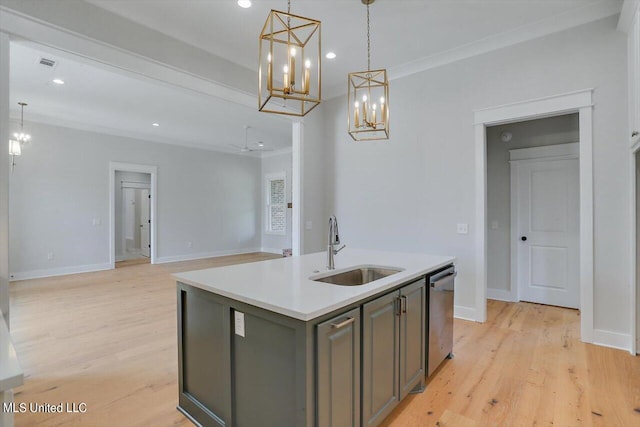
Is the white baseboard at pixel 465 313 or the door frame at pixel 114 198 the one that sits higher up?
the door frame at pixel 114 198

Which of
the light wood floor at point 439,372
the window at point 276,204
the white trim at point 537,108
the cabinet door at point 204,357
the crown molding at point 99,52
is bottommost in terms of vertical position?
the light wood floor at point 439,372

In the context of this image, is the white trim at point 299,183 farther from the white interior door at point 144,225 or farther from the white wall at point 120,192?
the white interior door at point 144,225

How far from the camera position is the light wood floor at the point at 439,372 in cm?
200

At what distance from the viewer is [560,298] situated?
4.21 m

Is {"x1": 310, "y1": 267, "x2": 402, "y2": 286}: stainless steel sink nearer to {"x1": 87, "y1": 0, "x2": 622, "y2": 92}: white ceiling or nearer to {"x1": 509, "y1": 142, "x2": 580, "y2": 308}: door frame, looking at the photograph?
{"x1": 87, "y1": 0, "x2": 622, "y2": 92}: white ceiling

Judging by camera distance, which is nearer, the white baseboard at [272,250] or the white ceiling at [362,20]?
the white ceiling at [362,20]

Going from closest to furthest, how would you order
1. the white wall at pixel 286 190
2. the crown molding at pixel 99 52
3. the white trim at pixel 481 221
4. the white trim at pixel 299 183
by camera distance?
the crown molding at pixel 99 52 → the white trim at pixel 481 221 → the white trim at pixel 299 183 → the white wall at pixel 286 190

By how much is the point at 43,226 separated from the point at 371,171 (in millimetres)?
6312

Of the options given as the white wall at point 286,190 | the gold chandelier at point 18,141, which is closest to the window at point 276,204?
the white wall at point 286,190

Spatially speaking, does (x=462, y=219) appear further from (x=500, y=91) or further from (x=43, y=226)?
(x=43, y=226)

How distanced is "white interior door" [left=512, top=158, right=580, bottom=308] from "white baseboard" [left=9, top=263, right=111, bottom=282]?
26.1ft

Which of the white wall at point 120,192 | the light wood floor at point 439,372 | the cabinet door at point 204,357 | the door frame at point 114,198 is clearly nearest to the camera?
the cabinet door at point 204,357

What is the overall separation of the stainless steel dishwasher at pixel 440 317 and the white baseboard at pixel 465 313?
112cm

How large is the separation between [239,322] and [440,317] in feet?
5.44
